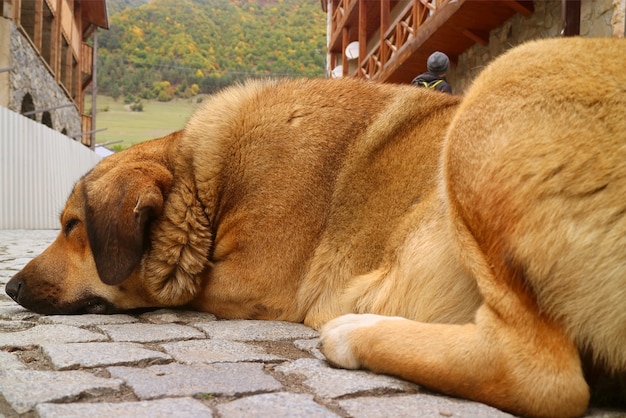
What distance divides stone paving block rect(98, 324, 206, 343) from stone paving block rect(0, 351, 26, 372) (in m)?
0.47

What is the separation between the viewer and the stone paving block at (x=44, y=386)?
5.84 ft

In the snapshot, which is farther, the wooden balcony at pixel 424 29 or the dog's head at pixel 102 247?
the wooden balcony at pixel 424 29

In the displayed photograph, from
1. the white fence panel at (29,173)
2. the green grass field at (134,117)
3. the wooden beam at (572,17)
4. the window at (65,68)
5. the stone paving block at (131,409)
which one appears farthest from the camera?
the green grass field at (134,117)

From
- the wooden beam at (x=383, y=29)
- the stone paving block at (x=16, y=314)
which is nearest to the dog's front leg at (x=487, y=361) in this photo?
the stone paving block at (x=16, y=314)

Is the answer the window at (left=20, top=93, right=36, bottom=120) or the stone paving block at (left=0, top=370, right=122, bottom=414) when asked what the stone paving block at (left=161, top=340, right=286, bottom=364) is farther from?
the window at (left=20, top=93, right=36, bottom=120)

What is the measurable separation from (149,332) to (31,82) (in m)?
16.4

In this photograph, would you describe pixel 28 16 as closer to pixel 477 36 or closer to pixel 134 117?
pixel 477 36

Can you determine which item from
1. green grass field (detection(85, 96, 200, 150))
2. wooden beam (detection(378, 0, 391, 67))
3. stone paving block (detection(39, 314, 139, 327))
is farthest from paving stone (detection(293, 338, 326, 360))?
green grass field (detection(85, 96, 200, 150))

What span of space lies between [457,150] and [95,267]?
198 centimetres

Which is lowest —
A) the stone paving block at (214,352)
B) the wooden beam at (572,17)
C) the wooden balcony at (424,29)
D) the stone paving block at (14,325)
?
the stone paving block at (14,325)

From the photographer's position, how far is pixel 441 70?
314 inches

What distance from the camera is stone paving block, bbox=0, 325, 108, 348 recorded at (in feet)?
8.46

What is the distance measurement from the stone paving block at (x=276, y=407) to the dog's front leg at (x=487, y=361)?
0.35 m

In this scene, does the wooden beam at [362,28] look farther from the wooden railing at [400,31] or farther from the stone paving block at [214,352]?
the stone paving block at [214,352]
